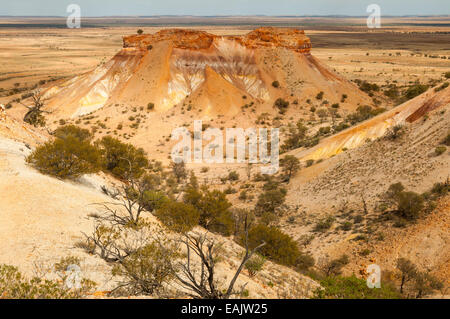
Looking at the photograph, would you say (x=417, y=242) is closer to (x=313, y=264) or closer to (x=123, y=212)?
(x=313, y=264)

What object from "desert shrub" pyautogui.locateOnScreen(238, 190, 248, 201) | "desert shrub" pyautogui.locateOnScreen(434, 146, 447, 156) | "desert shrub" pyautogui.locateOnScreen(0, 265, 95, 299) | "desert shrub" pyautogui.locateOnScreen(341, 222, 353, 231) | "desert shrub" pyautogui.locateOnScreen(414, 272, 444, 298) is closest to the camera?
"desert shrub" pyautogui.locateOnScreen(0, 265, 95, 299)

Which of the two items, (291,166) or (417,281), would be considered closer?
(417,281)

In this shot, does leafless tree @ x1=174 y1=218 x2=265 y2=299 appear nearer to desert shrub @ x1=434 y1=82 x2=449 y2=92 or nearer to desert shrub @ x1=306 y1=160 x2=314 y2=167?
desert shrub @ x1=306 y1=160 x2=314 y2=167

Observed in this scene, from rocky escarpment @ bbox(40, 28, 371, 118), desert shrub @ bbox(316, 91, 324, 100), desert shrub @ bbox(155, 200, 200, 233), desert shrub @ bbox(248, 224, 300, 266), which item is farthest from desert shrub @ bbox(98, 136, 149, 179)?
desert shrub @ bbox(316, 91, 324, 100)

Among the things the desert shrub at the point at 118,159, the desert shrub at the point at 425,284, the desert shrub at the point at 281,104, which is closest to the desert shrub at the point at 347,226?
the desert shrub at the point at 425,284

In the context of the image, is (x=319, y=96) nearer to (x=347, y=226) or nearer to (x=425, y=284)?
(x=347, y=226)

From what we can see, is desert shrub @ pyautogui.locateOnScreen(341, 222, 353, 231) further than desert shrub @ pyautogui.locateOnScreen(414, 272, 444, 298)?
Yes

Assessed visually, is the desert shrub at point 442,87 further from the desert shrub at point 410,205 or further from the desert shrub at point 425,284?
the desert shrub at point 425,284

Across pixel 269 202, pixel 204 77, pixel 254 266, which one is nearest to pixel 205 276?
pixel 254 266
